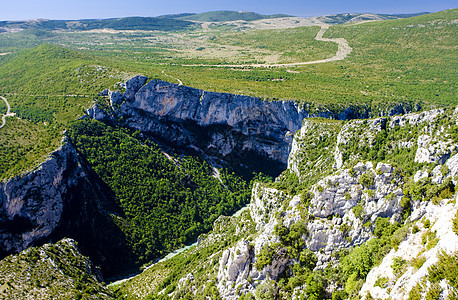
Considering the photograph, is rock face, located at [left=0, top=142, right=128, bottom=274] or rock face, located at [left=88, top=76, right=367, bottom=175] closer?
rock face, located at [left=0, top=142, right=128, bottom=274]

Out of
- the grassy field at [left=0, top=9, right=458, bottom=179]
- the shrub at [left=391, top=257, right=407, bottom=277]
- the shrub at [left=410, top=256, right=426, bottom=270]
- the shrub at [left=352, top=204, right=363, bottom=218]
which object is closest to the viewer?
the shrub at [left=410, top=256, right=426, bottom=270]

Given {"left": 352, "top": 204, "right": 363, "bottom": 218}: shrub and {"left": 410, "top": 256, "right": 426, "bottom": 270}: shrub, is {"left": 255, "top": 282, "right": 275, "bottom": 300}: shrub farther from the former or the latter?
{"left": 410, "top": 256, "right": 426, "bottom": 270}: shrub

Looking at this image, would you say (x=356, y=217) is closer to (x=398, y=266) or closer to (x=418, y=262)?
(x=398, y=266)

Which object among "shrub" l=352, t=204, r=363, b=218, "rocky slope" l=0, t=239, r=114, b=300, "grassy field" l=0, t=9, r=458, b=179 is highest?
"grassy field" l=0, t=9, r=458, b=179

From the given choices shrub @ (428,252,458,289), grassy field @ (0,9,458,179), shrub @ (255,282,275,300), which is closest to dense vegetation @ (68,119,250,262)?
grassy field @ (0,9,458,179)

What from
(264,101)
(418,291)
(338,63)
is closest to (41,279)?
(418,291)

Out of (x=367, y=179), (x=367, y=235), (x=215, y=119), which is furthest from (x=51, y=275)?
(x=215, y=119)
